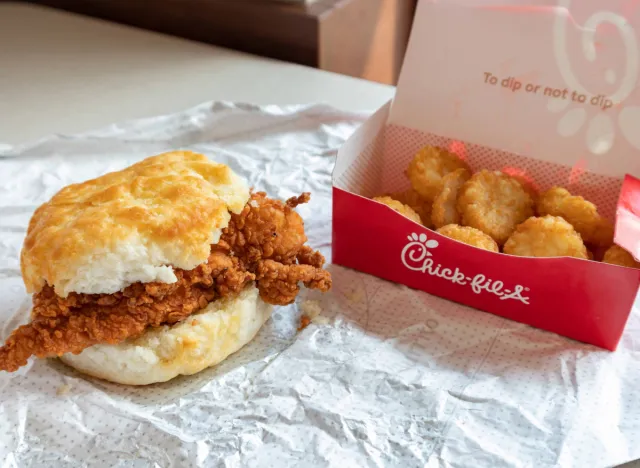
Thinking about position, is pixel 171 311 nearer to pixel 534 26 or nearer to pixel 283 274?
pixel 283 274

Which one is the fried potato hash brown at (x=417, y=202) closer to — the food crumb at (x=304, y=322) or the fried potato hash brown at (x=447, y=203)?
the fried potato hash brown at (x=447, y=203)

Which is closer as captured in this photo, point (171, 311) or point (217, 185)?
point (171, 311)

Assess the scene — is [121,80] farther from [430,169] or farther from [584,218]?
[584,218]

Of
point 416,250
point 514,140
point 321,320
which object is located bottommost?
point 321,320

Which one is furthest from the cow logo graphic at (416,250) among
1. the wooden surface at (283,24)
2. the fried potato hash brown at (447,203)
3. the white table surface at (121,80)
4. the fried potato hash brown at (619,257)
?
the wooden surface at (283,24)

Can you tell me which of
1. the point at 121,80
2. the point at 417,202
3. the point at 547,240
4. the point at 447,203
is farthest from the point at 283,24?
the point at 547,240

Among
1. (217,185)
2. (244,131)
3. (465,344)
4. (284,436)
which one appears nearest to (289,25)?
(244,131)
